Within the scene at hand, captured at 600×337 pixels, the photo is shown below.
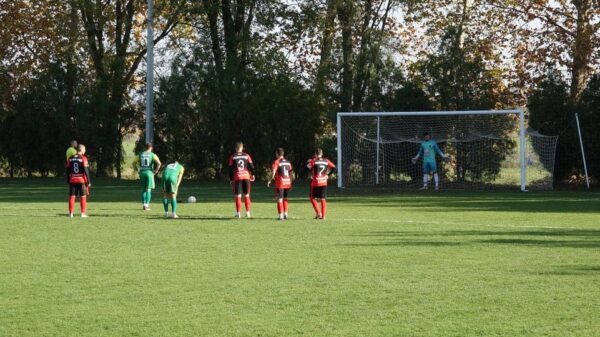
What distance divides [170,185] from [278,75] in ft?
65.0

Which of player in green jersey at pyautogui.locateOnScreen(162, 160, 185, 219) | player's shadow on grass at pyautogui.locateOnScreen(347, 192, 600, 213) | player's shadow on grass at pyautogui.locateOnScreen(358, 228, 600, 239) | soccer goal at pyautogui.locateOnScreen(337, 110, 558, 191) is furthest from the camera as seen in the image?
soccer goal at pyautogui.locateOnScreen(337, 110, 558, 191)

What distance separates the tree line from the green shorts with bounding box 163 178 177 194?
1604cm

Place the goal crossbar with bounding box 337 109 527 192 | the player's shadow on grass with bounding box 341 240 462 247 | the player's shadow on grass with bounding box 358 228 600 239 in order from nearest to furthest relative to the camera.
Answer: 1. the player's shadow on grass with bounding box 341 240 462 247
2. the player's shadow on grass with bounding box 358 228 600 239
3. the goal crossbar with bounding box 337 109 527 192

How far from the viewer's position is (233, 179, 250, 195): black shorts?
20.1 m

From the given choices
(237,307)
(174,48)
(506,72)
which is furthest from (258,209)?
(174,48)

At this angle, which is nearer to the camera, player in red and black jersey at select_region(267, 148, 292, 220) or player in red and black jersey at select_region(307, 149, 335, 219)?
player in red and black jersey at select_region(267, 148, 292, 220)

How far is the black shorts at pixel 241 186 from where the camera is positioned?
2011 centimetres

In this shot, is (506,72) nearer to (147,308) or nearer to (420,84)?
(420,84)

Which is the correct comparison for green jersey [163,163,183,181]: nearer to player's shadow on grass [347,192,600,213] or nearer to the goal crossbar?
player's shadow on grass [347,192,600,213]

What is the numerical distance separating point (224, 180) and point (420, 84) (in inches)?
336

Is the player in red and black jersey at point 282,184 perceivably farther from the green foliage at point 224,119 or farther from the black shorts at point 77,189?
the green foliage at point 224,119

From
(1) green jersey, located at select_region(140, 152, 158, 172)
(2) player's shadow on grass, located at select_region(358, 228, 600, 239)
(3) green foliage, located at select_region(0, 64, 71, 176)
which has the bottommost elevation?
(2) player's shadow on grass, located at select_region(358, 228, 600, 239)

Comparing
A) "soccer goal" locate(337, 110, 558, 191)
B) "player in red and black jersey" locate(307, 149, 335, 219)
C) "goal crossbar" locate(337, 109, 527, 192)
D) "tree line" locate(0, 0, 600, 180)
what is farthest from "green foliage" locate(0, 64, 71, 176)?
"player in red and black jersey" locate(307, 149, 335, 219)

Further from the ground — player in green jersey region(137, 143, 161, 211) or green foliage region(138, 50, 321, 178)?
green foliage region(138, 50, 321, 178)
